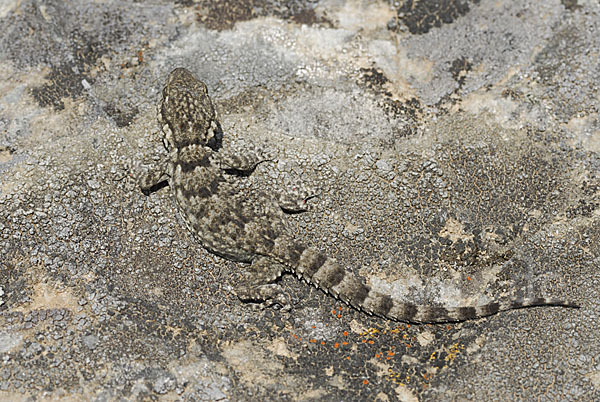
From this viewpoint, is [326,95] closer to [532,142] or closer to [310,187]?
[310,187]

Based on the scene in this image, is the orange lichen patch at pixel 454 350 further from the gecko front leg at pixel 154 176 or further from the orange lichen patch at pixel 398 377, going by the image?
the gecko front leg at pixel 154 176

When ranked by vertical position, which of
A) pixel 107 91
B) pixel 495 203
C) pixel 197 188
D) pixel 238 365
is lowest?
pixel 238 365

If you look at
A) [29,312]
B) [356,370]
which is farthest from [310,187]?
[29,312]

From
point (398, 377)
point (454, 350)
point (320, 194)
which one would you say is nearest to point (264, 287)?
point (320, 194)

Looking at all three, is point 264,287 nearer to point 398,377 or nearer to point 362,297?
point 362,297

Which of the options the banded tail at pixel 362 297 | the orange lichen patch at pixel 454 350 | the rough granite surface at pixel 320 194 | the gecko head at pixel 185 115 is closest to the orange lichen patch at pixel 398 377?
the rough granite surface at pixel 320 194
